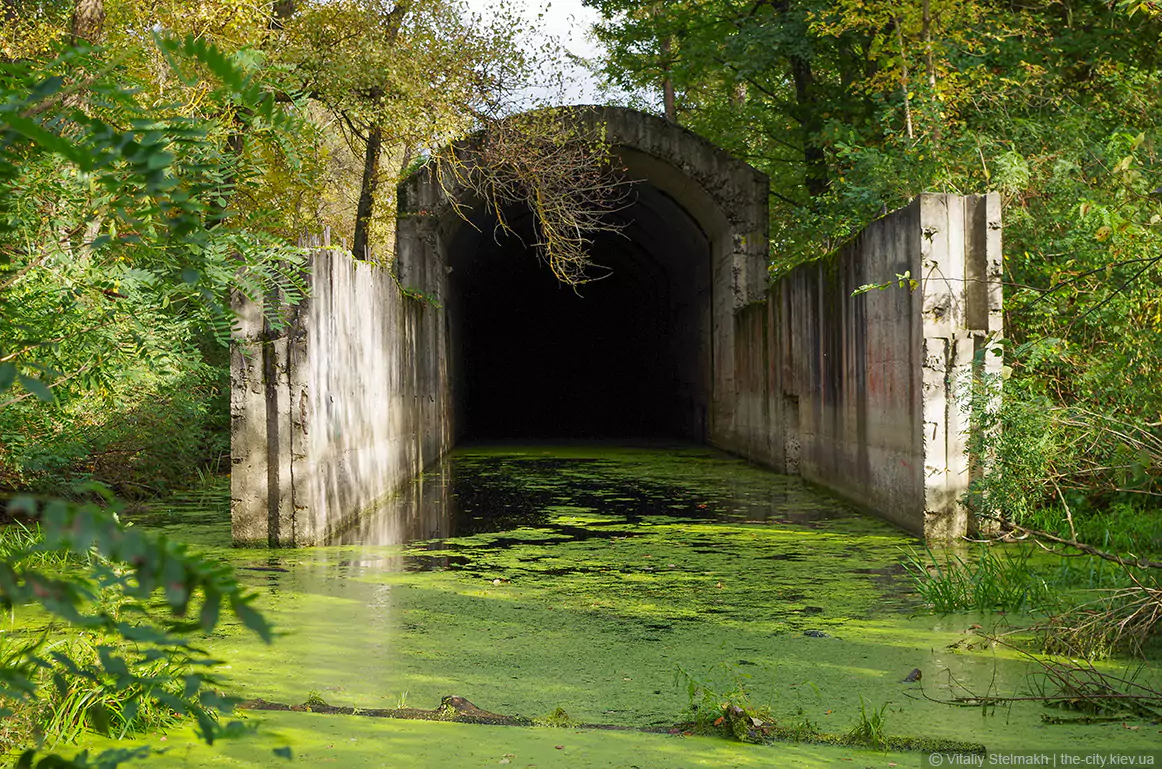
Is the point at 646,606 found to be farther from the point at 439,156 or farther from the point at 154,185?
the point at 439,156

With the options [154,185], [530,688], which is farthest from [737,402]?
[154,185]

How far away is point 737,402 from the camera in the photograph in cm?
1351

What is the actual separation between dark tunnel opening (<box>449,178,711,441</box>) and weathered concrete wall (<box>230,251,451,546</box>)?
18.0 ft

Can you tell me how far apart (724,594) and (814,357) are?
15.9 feet

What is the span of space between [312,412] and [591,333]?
1813 cm

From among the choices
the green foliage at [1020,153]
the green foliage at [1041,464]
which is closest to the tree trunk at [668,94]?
the green foliage at [1020,153]

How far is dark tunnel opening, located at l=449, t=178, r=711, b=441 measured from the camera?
16.3m

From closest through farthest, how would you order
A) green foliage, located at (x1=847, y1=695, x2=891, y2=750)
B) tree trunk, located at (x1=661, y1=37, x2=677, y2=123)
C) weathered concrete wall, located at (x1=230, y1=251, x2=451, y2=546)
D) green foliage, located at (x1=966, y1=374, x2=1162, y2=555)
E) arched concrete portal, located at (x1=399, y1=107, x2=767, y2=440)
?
green foliage, located at (x1=847, y1=695, x2=891, y2=750), green foliage, located at (x1=966, y1=374, x2=1162, y2=555), weathered concrete wall, located at (x1=230, y1=251, x2=451, y2=546), arched concrete portal, located at (x1=399, y1=107, x2=767, y2=440), tree trunk, located at (x1=661, y1=37, x2=677, y2=123)

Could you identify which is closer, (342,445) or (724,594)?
(724,594)

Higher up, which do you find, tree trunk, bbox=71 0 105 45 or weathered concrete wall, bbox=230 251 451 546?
tree trunk, bbox=71 0 105 45

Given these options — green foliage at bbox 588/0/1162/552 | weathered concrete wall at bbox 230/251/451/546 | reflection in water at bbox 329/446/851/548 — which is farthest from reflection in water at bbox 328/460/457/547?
green foliage at bbox 588/0/1162/552

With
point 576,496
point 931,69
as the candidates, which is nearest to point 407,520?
point 576,496

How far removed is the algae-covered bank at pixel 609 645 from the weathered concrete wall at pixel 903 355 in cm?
42

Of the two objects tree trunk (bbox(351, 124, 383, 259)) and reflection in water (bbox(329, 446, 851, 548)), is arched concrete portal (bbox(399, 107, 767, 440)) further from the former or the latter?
reflection in water (bbox(329, 446, 851, 548))
